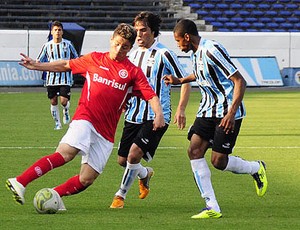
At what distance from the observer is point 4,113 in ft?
75.7

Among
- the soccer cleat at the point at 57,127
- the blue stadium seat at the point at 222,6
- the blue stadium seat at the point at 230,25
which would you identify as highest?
the soccer cleat at the point at 57,127

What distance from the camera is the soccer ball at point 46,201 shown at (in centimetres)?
895

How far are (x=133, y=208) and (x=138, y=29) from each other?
187cm

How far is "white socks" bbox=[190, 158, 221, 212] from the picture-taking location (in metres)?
9.16

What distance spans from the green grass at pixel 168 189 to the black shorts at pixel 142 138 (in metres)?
0.54

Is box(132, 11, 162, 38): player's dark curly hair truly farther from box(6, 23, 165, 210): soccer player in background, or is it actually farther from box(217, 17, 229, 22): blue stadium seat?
box(217, 17, 229, 22): blue stadium seat

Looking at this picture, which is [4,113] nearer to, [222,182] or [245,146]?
[245,146]

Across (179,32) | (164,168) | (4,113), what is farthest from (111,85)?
(4,113)

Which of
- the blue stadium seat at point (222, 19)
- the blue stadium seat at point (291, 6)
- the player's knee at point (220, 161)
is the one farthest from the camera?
the blue stadium seat at point (291, 6)

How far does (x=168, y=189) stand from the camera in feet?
36.7

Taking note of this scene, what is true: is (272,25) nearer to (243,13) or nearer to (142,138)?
(243,13)

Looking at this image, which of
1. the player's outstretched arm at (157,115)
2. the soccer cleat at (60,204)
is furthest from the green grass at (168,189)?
the player's outstretched arm at (157,115)

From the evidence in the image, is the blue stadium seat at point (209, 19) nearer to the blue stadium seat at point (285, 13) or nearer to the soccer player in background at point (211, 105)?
the blue stadium seat at point (285, 13)

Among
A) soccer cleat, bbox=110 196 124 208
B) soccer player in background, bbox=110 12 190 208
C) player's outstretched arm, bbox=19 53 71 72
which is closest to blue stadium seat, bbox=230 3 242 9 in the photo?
soccer player in background, bbox=110 12 190 208
